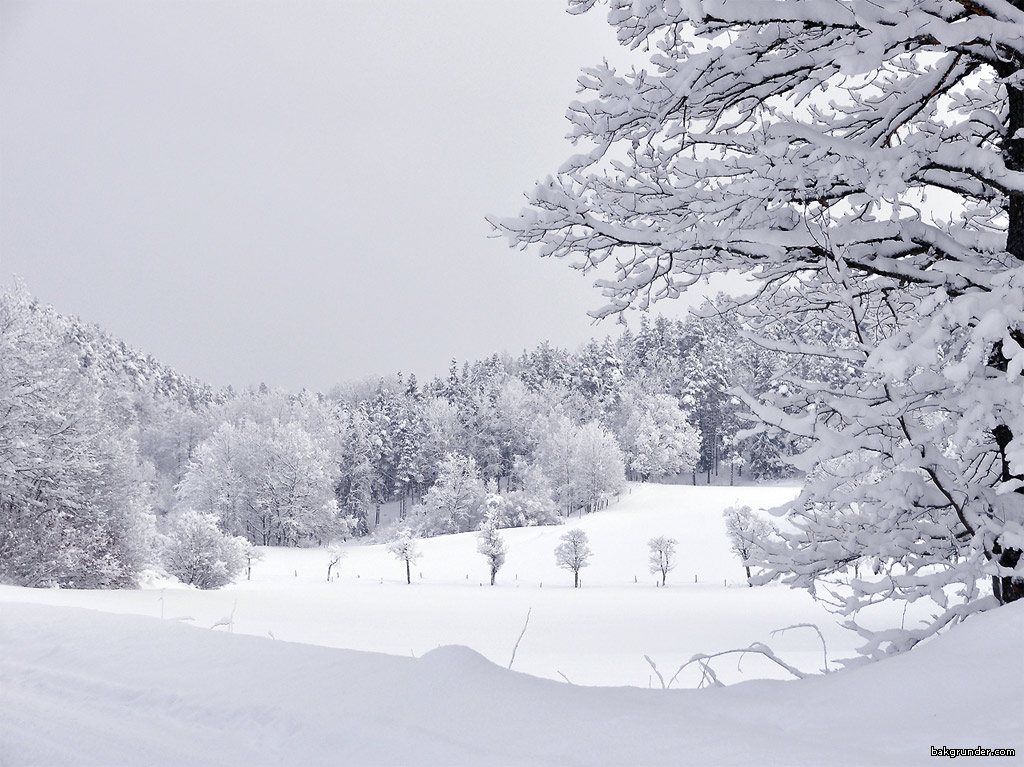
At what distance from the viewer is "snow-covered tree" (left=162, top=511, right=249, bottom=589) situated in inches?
1282

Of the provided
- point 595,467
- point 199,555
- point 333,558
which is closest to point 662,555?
point 595,467

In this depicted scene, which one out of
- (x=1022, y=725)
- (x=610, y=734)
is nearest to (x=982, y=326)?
(x=1022, y=725)

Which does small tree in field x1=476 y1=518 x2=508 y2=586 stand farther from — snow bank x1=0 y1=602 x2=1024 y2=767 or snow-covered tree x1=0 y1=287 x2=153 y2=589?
snow bank x1=0 y1=602 x2=1024 y2=767

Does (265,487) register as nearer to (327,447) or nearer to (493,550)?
(327,447)

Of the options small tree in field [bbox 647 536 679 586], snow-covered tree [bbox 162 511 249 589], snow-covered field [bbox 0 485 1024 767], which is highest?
snow-covered field [bbox 0 485 1024 767]

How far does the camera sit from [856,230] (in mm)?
3041

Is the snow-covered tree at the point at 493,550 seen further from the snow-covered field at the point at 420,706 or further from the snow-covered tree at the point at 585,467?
the snow-covered field at the point at 420,706

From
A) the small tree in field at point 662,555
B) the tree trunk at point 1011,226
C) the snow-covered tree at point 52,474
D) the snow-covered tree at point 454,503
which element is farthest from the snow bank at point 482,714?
the snow-covered tree at point 454,503

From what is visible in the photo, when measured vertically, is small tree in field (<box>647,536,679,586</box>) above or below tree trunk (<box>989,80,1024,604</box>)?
below

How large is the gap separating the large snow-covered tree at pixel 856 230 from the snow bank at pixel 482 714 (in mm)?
708

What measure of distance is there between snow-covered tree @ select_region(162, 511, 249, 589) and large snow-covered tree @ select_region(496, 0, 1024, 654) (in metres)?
34.4

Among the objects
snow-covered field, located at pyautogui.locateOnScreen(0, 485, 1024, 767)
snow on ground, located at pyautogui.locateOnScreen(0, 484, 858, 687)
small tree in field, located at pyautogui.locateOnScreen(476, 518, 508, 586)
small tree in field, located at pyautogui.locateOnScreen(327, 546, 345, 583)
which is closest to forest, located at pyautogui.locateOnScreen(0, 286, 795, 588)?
snow on ground, located at pyautogui.locateOnScreen(0, 484, 858, 687)

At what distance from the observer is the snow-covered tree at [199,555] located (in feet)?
107

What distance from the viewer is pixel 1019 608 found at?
233cm
